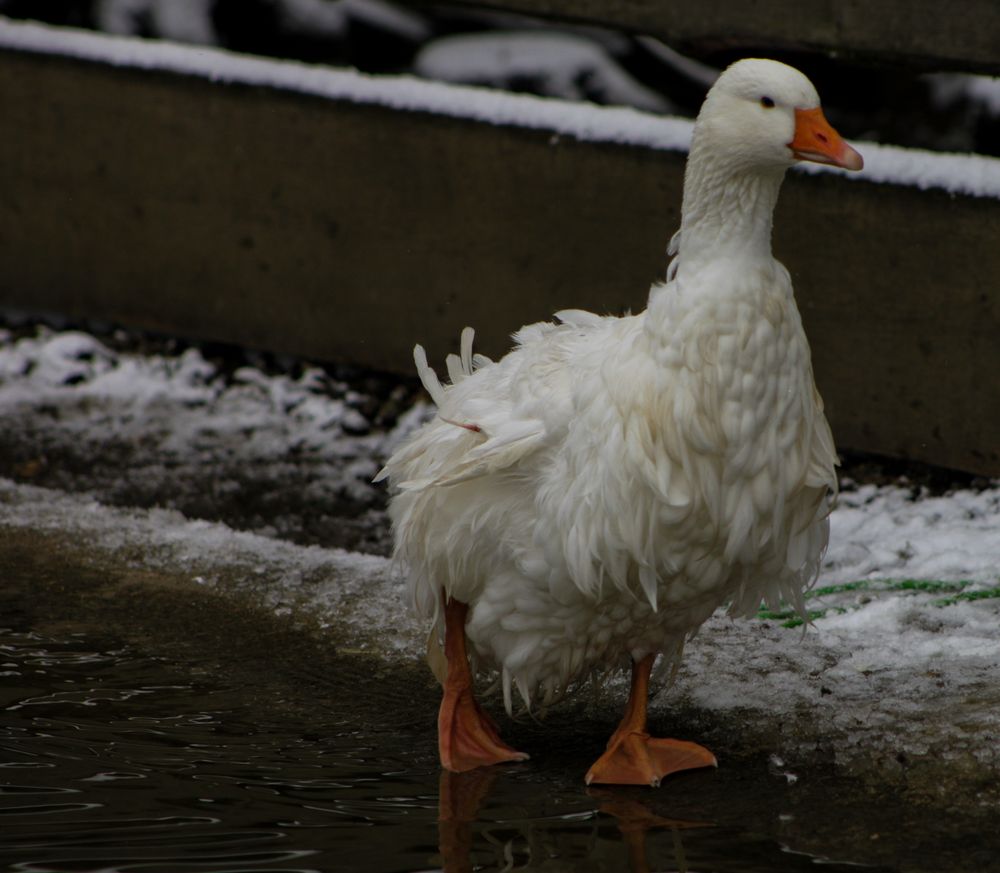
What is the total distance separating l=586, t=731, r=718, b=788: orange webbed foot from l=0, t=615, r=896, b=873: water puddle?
40mm

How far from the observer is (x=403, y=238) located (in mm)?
A: 7410

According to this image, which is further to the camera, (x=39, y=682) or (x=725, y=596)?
(x=39, y=682)

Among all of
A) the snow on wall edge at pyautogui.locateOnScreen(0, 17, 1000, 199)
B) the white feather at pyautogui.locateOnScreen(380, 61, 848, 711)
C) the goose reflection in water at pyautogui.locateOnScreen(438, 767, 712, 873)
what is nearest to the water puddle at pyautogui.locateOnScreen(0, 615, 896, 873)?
the goose reflection in water at pyautogui.locateOnScreen(438, 767, 712, 873)

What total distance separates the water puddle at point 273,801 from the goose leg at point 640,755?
0.14 feet

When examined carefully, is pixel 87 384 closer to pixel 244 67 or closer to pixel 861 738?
pixel 244 67

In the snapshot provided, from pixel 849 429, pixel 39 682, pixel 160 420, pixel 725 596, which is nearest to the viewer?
pixel 725 596

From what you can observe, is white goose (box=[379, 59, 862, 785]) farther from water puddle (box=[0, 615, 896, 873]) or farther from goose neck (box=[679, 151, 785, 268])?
water puddle (box=[0, 615, 896, 873])

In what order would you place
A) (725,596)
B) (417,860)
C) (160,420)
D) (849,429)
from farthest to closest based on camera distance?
(160,420) → (849,429) → (725,596) → (417,860)

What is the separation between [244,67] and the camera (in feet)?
25.1

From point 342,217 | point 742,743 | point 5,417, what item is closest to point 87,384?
point 5,417

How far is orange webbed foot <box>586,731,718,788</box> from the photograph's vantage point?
3920 mm

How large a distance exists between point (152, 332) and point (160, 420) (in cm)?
102

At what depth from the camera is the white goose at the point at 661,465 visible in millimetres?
3623

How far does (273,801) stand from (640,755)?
3.04ft
